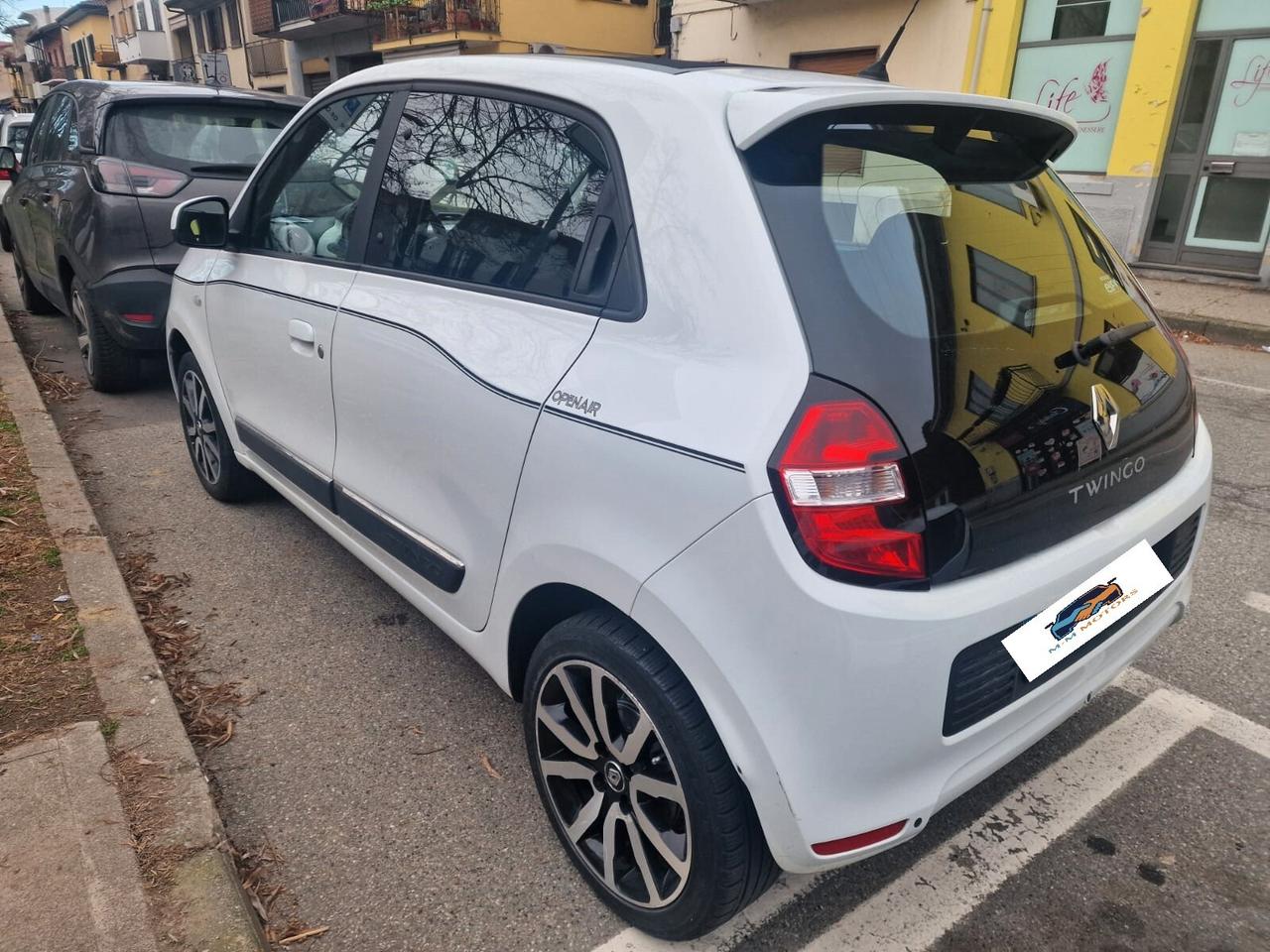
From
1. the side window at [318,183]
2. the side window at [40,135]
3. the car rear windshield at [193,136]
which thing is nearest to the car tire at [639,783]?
the side window at [318,183]

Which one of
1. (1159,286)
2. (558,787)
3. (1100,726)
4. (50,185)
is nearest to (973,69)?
(1159,286)

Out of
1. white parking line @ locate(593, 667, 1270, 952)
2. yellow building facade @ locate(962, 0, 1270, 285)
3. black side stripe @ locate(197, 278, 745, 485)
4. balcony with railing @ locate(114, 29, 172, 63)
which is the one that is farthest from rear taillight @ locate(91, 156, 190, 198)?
balcony with railing @ locate(114, 29, 172, 63)

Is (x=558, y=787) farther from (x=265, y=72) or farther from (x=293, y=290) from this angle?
(x=265, y=72)

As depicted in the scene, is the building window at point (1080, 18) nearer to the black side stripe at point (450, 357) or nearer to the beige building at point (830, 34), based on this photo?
the beige building at point (830, 34)

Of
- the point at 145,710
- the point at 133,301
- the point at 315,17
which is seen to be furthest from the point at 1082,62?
the point at 315,17

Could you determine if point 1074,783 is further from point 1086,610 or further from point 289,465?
point 289,465

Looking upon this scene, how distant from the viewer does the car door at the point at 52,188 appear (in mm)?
5633

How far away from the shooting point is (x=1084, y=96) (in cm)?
1119

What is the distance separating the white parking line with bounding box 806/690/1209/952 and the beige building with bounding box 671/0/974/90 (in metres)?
11.2

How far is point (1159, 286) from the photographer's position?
10.2 metres

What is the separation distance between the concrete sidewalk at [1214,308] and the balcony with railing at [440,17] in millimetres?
17404

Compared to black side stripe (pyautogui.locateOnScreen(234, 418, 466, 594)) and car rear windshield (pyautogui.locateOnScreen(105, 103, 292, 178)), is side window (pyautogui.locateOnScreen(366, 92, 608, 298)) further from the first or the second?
car rear windshield (pyautogui.locateOnScreen(105, 103, 292, 178))

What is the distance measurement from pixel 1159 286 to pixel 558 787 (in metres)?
10.5

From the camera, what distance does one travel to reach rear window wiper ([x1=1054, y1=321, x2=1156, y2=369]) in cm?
182
